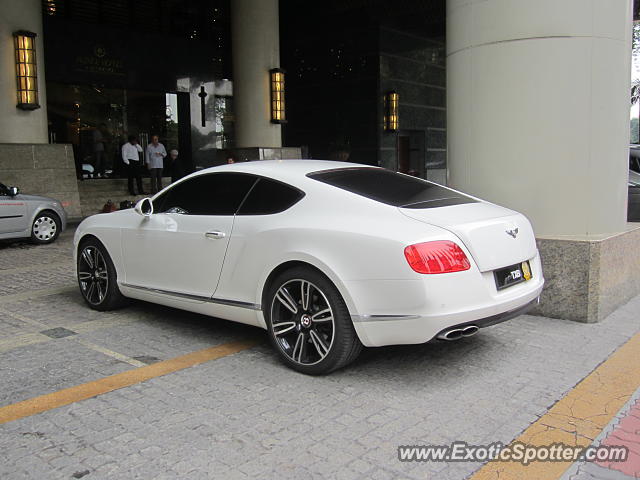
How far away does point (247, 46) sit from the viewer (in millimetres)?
18141

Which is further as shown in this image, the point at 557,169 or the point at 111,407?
the point at 557,169

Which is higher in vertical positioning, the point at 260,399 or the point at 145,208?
the point at 145,208

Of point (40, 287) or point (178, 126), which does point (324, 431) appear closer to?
point (40, 287)

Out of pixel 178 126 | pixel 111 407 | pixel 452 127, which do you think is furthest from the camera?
pixel 178 126

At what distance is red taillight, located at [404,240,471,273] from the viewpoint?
3.95 metres

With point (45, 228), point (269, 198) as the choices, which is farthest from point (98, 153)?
point (269, 198)

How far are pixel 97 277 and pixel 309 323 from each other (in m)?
2.90

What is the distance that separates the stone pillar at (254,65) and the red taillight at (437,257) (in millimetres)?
14949

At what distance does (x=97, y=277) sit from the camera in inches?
248

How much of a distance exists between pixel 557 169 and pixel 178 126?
697 inches

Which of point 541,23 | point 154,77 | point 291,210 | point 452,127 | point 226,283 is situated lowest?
point 226,283

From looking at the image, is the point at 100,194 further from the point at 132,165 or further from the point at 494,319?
the point at 494,319

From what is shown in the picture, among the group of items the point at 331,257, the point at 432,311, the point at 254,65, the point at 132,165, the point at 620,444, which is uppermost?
the point at 254,65

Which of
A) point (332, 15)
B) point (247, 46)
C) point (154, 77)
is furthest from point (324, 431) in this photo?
point (332, 15)
